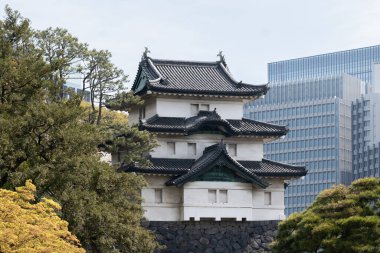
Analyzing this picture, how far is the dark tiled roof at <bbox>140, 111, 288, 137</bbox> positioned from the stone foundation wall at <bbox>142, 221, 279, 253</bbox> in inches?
228

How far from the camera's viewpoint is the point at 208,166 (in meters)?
67.2

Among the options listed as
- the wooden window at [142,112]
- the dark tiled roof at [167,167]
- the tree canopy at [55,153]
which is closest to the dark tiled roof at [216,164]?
the dark tiled roof at [167,167]

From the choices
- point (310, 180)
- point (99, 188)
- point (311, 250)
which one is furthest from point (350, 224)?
point (310, 180)

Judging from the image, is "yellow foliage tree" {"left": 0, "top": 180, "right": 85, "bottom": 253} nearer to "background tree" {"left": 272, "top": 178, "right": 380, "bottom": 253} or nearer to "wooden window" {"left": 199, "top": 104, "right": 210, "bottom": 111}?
"background tree" {"left": 272, "top": 178, "right": 380, "bottom": 253}

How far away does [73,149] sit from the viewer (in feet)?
156

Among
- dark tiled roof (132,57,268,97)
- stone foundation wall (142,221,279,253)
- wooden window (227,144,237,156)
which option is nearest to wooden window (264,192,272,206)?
stone foundation wall (142,221,279,253)

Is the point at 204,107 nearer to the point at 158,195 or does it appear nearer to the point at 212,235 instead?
the point at 158,195

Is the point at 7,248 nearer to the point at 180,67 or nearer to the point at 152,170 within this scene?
the point at 152,170

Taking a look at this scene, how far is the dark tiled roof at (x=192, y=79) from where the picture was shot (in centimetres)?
7038

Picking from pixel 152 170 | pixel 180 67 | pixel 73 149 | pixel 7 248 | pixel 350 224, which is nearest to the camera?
pixel 7 248

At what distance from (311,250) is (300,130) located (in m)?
126

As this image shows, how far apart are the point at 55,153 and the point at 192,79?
2595cm

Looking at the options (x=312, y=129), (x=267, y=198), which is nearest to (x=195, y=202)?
(x=267, y=198)

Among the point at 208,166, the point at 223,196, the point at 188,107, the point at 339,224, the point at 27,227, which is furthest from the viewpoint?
the point at 188,107
